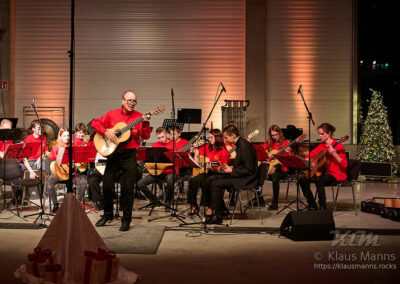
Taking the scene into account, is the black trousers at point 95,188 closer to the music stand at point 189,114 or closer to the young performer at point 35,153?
the young performer at point 35,153

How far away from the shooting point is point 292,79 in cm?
1488

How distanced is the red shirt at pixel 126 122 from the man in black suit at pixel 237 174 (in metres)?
1.33

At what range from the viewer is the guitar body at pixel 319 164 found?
24.5ft

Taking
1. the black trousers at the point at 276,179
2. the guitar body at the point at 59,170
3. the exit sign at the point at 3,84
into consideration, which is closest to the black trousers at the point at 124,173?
the guitar body at the point at 59,170

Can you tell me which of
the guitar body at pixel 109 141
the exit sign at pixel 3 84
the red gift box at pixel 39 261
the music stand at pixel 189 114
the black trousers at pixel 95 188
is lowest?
the red gift box at pixel 39 261

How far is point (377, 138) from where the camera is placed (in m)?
13.3

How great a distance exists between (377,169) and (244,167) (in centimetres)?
780

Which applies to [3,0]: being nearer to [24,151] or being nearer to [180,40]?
[180,40]

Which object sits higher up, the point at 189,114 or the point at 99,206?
the point at 189,114

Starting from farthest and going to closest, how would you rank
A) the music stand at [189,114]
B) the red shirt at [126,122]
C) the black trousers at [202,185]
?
the music stand at [189,114] → the black trousers at [202,185] → the red shirt at [126,122]

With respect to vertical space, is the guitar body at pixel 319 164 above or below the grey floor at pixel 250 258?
above

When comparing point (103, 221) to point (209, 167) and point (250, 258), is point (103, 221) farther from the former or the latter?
point (250, 258)

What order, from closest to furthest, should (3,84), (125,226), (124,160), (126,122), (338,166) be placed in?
(125,226) → (124,160) → (126,122) → (338,166) → (3,84)

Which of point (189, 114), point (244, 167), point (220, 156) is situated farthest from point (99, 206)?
point (244, 167)
